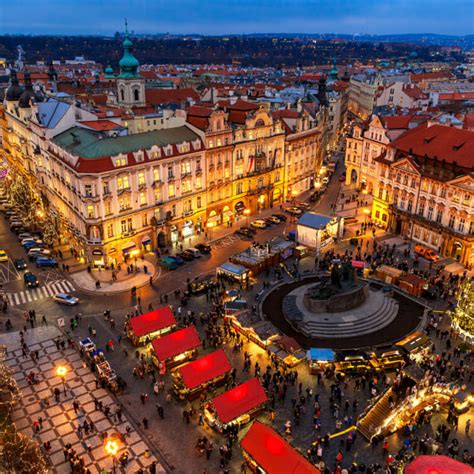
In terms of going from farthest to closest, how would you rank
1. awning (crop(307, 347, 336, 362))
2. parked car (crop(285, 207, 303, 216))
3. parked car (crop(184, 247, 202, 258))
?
parked car (crop(285, 207, 303, 216)) → parked car (crop(184, 247, 202, 258)) → awning (crop(307, 347, 336, 362))

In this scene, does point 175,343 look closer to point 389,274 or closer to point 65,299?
point 65,299

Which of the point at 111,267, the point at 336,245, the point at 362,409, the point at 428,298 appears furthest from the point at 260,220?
the point at 362,409

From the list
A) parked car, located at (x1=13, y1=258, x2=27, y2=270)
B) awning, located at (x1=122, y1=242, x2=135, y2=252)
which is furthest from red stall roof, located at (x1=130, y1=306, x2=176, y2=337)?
parked car, located at (x1=13, y1=258, x2=27, y2=270)

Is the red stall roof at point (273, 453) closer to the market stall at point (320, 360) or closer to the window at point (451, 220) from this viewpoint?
the market stall at point (320, 360)

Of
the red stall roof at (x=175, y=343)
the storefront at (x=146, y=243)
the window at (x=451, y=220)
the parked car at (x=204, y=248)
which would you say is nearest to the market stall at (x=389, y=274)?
the window at (x=451, y=220)

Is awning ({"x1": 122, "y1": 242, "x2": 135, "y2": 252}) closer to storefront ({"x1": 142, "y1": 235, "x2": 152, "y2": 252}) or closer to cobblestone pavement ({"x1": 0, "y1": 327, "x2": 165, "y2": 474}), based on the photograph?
storefront ({"x1": 142, "y1": 235, "x2": 152, "y2": 252})

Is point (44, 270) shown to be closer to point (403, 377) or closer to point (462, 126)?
point (403, 377)
